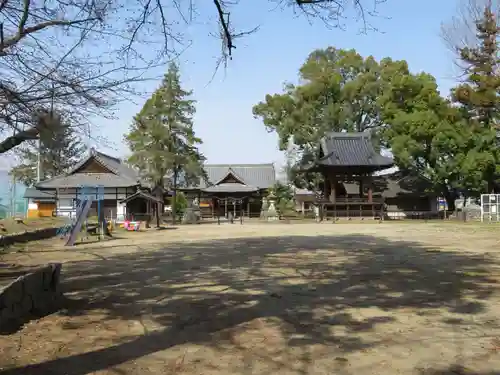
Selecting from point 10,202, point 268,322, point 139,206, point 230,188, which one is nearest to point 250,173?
point 230,188

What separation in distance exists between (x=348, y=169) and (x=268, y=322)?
3325cm

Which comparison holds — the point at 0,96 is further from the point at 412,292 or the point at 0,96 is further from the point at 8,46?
the point at 412,292

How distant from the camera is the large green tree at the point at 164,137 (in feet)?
117

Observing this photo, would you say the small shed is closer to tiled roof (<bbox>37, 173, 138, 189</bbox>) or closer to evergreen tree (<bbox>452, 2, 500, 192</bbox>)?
tiled roof (<bbox>37, 173, 138, 189</bbox>)

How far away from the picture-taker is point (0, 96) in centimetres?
545

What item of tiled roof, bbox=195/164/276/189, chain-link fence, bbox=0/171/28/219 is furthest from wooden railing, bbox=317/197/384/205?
chain-link fence, bbox=0/171/28/219

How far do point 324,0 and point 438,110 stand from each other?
37116 millimetres

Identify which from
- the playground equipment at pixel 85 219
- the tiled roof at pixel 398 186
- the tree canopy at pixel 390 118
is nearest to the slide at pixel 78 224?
the playground equipment at pixel 85 219

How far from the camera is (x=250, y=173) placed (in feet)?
170

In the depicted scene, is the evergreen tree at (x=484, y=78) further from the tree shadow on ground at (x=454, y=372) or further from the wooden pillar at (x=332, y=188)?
the tree shadow on ground at (x=454, y=372)

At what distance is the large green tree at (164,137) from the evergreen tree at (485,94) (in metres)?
19.4

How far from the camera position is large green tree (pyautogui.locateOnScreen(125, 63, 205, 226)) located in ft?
117

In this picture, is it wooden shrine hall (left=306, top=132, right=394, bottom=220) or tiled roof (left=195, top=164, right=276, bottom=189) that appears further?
tiled roof (left=195, top=164, right=276, bottom=189)

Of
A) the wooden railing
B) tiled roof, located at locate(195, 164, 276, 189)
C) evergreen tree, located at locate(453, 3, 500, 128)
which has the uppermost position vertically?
evergreen tree, located at locate(453, 3, 500, 128)
